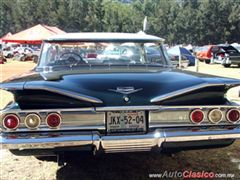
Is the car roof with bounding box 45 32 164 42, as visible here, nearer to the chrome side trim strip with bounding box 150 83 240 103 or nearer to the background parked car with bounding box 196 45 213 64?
the chrome side trim strip with bounding box 150 83 240 103

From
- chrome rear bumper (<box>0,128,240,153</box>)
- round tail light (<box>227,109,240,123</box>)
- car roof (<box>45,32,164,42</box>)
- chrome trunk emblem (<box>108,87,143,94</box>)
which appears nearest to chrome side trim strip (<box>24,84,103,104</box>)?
chrome trunk emblem (<box>108,87,143,94</box>)

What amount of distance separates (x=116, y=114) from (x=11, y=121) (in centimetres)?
96

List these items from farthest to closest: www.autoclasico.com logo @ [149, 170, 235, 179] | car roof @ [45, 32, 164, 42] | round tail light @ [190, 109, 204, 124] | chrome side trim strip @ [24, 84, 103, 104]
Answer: car roof @ [45, 32, 164, 42]
www.autoclasico.com logo @ [149, 170, 235, 179]
round tail light @ [190, 109, 204, 124]
chrome side trim strip @ [24, 84, 103, 104]

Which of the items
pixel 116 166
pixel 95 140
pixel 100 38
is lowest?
pixel 116 166

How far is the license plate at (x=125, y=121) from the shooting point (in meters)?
4.02

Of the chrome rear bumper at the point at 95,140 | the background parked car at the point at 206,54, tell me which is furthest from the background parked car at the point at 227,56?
the chrome rear bumper at the point at 95,140

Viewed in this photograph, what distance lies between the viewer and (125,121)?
4.05m

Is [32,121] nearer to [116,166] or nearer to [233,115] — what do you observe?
[116,166]

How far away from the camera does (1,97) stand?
11352 mm

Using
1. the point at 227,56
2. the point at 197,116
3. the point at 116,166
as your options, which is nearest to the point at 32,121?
the point at 197,116

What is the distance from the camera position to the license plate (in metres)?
4.02

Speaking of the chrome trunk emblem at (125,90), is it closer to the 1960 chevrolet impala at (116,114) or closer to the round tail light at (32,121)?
the 1960 chevrolet impala at (116,114)

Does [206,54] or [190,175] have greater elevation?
[190,175]

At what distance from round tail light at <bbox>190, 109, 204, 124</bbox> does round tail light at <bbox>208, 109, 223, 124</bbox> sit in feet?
0.27
